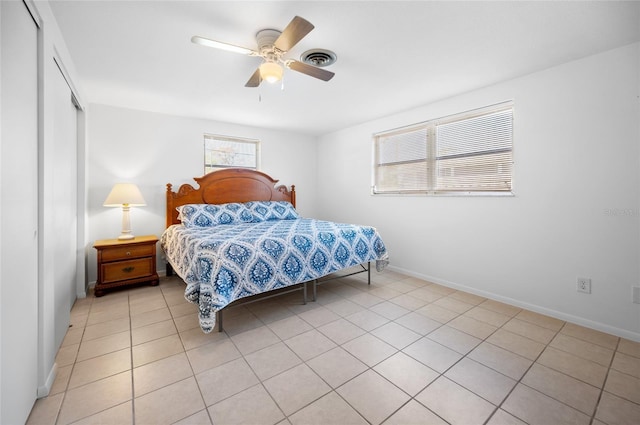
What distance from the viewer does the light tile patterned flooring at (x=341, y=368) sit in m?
1.40

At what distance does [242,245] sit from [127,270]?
1897mm

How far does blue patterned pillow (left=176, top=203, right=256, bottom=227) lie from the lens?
11.4 ft

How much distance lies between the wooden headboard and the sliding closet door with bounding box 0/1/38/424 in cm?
235

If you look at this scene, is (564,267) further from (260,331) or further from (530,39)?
(260,331)

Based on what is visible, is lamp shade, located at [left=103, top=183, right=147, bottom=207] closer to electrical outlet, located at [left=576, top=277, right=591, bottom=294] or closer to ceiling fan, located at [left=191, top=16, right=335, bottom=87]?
ceiling fan, located at [left=191, top=16, right=335, bottom=87]

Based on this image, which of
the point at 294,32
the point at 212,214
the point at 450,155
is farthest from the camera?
the point at 212,214

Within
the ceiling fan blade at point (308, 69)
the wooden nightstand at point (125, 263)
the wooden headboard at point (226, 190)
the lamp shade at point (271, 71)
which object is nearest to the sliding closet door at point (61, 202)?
the wooden nightstand at point (125, 263)

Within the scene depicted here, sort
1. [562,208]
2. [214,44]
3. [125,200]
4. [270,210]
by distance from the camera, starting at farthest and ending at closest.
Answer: [270,210] → [125,200] → [562,208] → [214,44]

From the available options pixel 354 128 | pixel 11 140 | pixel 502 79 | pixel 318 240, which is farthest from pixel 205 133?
pixel 502 79

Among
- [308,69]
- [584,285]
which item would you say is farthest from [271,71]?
[584,285]

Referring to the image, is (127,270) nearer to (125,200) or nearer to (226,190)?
(125,200)

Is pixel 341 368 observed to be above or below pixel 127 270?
below

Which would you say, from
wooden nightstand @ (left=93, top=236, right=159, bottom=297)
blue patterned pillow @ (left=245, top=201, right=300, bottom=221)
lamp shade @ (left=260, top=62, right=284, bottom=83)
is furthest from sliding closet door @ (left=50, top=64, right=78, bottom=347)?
blue patterned pillow @ (left=245, top=201, right=300, bottom=221)

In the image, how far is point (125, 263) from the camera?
3.16m
